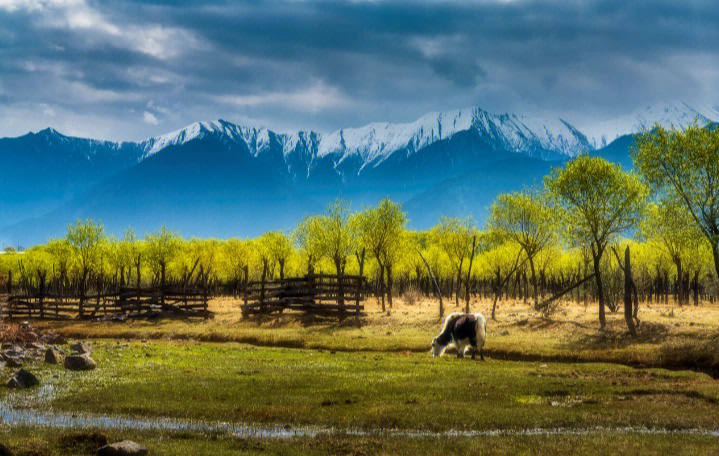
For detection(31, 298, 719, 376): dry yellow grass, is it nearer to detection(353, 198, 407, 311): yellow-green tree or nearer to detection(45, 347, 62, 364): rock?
detection(353, 198, 407, 311): yellow-green tree

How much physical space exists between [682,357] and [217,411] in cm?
2458

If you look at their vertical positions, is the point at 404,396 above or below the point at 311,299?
below

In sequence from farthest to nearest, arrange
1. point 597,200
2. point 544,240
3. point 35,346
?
point 544,240 < point 597,200 < point 35,346

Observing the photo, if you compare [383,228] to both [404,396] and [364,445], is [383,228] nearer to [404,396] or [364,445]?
[404,396]

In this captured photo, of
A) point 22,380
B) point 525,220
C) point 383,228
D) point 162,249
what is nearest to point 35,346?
point 22,380

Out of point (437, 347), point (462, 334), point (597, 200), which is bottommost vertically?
point (437, 347)

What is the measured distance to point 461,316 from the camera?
33531mm

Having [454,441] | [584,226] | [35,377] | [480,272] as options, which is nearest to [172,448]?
[454,441]

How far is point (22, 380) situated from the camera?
76.8 feet

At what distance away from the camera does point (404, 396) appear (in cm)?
2211

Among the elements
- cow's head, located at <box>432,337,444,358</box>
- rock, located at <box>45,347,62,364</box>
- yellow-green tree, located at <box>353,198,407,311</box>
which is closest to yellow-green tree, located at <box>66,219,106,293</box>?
yellow-green tree, located at <box>353,198,407,311</box>

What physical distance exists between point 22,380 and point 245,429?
10594 millimetres

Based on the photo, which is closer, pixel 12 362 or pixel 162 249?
pixel 12 362

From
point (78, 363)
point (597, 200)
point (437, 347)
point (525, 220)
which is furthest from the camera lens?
point (525, 220)
